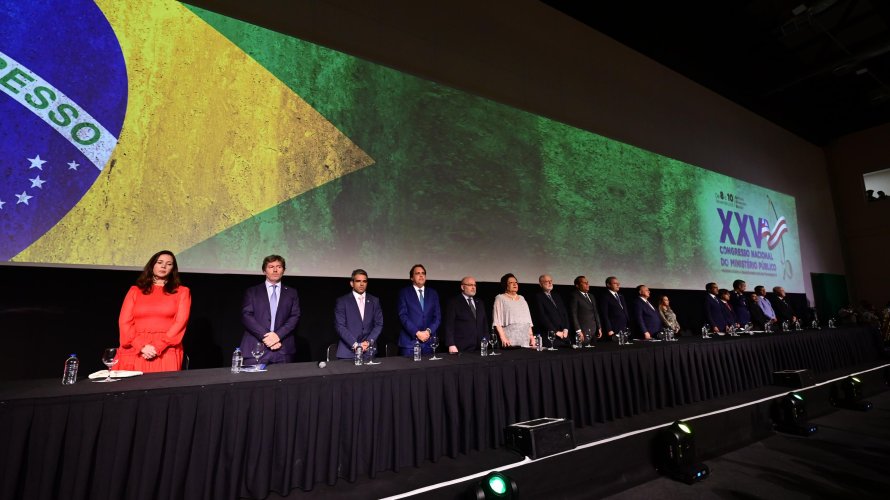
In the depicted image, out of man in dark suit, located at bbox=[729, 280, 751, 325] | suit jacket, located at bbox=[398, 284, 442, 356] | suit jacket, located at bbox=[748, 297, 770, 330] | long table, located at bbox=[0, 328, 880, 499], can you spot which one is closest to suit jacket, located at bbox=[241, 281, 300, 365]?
long table, located at bbox=[0, 328, 880, 499]

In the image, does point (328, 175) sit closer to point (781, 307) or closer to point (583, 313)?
point (583, 313)

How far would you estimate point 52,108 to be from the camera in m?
2.58

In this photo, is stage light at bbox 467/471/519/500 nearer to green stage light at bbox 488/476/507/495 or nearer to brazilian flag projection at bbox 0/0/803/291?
green stage light at bbox 488/476/507/495

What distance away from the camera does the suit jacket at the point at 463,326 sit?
3.25 metres

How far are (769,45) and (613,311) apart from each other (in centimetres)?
609

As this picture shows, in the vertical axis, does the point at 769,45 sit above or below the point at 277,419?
above

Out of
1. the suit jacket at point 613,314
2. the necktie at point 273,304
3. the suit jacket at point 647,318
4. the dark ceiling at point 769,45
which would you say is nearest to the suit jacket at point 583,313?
the suit jacket at point 613,314

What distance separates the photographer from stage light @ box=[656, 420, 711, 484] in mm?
2324

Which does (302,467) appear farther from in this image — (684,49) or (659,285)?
(684,49)

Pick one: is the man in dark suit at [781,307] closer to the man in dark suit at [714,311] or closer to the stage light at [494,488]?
the man in dark suit at [714,311]

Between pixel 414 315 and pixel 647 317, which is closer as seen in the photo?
pixel 414 315

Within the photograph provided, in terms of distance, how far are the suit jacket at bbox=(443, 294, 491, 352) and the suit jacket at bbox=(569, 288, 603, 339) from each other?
1.35m

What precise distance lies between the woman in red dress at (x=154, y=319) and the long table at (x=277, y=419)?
0.41 metres

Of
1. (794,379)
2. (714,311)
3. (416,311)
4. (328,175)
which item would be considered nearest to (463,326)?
(416,311)
